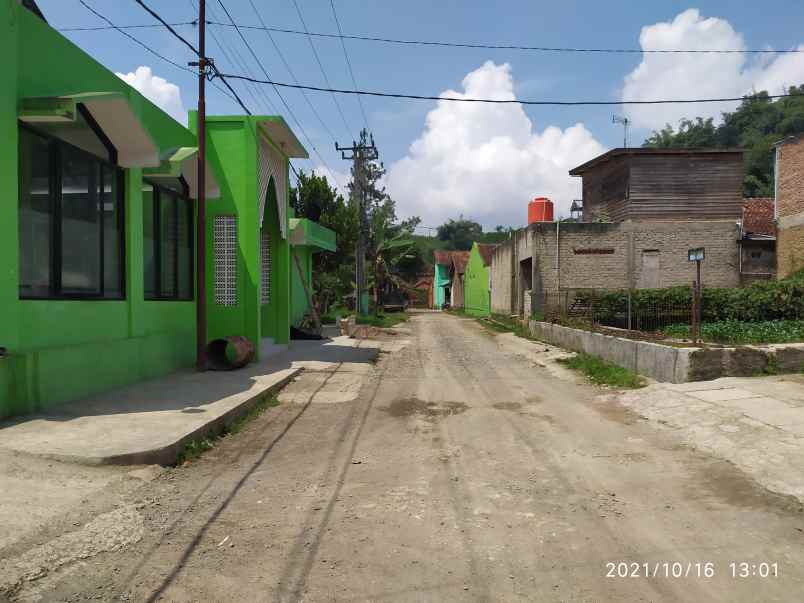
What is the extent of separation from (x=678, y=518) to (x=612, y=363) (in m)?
7.71

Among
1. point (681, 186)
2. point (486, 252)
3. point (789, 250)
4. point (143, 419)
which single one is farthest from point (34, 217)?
point (486, 252)

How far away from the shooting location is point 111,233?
870 cm

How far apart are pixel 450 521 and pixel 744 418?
178 inches

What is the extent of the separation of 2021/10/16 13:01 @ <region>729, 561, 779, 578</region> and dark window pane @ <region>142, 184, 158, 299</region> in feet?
30.4

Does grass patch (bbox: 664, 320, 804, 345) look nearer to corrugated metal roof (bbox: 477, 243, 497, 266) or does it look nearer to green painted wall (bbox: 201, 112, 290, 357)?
green painted wall (bbox: 201, 112, 290, 357)

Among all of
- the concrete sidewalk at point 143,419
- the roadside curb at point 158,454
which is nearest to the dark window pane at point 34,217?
the concrete sidewalk at point 143,419

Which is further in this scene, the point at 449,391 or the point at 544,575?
the point at 449,391

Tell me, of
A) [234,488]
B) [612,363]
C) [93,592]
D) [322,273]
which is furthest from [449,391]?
[322,273]

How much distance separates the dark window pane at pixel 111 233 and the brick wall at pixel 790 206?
72.8 feet

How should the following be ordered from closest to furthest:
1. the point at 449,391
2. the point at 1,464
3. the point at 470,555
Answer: the point at 470,555, the point at 1,464, the point at 449,391

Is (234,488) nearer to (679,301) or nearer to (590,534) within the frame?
(590,534)

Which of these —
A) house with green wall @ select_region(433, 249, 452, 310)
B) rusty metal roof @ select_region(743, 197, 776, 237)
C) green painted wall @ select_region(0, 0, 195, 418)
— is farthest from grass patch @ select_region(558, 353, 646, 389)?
house with green wall @ select_region(433, 249, 452, 310)

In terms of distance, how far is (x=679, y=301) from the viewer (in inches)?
611

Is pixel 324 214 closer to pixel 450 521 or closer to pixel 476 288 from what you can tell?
pixel 476 288
